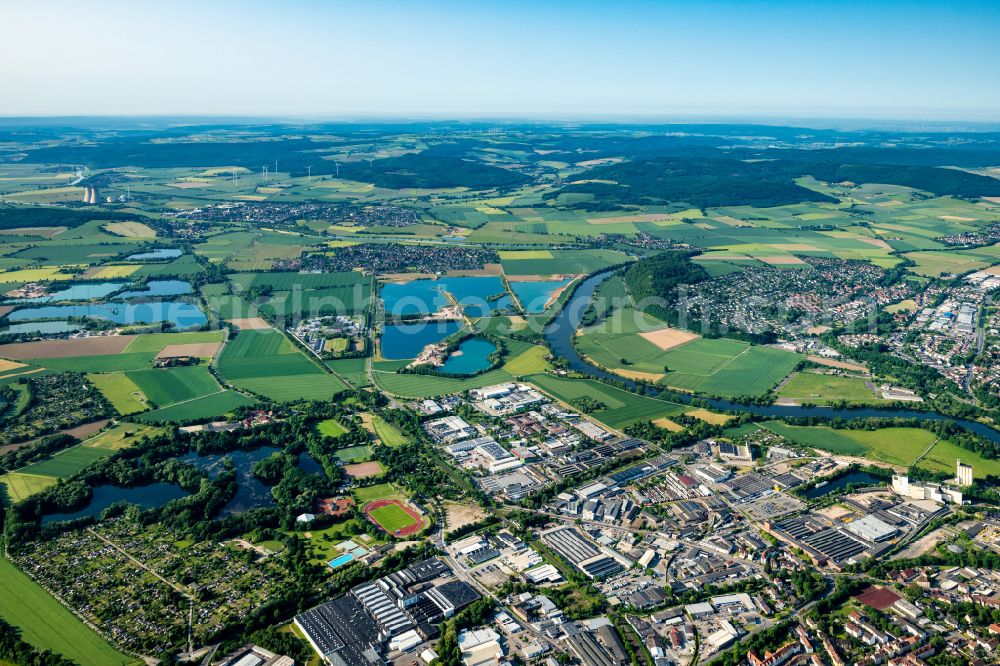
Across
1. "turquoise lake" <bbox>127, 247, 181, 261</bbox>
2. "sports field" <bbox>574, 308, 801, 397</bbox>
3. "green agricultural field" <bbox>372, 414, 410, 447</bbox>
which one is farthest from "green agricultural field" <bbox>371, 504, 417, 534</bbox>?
"turquoise lake" <bbox>127, 247, 181, 261</bbox>

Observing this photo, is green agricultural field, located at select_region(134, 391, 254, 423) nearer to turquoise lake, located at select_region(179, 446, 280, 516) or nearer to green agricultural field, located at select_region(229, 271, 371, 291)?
turquoise lake, located at select_region(179, 446, 280, 516)

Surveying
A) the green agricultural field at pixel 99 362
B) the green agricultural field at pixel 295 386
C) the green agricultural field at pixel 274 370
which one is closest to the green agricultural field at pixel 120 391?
the green agricultural field at pixel 99 362

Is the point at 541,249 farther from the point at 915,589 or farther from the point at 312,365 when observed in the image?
the point at 915,589

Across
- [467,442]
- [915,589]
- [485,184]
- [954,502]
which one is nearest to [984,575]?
[915,589]

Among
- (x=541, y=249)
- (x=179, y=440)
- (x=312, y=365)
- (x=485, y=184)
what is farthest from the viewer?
(x=485, y=184)

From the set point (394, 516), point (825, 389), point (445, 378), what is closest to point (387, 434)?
point (394, 516)

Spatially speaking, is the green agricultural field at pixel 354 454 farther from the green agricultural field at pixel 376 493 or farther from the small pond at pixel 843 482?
the small pond at pixel 843 482
